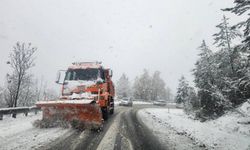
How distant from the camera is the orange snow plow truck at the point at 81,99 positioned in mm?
8828

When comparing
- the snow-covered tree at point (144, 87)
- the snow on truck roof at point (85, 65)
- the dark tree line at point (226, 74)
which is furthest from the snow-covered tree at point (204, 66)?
the snow-covered tree at point (144, 87)

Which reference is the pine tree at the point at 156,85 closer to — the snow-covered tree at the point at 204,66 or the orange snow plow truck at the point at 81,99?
the snow-covered tree at the point at 204,66

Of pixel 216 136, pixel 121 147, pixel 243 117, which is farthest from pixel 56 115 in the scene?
pixel 243 117

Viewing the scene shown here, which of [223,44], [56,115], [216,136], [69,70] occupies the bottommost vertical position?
[216,136]

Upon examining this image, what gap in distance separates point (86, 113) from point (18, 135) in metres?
2.81

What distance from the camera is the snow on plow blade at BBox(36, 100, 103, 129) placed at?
880 centimetres

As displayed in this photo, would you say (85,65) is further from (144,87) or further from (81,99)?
(144,87)

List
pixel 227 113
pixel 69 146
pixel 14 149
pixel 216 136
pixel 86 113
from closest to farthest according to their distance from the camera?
1. pixel 14 149
2. pixel 69 146
3. pixel 216 136
4. pixel 86 113
5. pixel 227 113

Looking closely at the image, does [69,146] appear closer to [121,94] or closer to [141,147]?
[141,147]

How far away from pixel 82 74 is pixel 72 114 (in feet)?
10.3

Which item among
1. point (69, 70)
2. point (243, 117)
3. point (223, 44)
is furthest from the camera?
point (223, 44)

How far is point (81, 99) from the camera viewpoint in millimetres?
9711

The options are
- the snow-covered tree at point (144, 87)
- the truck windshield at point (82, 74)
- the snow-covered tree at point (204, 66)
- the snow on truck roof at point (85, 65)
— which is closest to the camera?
the truck windshield at point (82, 74)

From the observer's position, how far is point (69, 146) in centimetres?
600
